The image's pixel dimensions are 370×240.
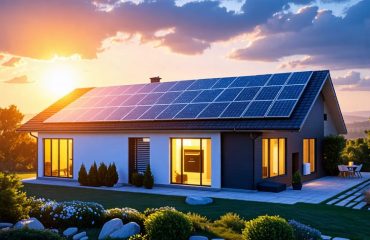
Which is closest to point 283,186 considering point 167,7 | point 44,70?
point 167,7

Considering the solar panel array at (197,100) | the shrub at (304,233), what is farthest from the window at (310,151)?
the shrub at (304,233)

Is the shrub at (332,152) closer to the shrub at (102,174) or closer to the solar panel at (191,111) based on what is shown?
the solar panel at (191,111)

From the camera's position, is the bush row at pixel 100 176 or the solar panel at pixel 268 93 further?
the bush row at pixel 100 176

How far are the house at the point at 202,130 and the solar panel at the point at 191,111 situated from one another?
0.06m

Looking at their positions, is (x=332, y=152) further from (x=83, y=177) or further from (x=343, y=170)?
(x=83, y=177)

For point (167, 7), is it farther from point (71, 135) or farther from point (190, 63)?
point (71, 135)

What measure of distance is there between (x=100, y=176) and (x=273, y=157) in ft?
29.0

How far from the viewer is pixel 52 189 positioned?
20797 mm

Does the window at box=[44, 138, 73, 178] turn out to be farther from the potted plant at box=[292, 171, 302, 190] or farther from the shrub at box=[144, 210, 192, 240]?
the shrub at box=[144, 210, 192, 240]

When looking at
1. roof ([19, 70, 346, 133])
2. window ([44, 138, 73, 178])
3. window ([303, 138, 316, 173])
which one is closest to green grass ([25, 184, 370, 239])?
roof ([19, 70, 346, 133])

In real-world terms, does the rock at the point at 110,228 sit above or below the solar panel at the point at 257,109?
below

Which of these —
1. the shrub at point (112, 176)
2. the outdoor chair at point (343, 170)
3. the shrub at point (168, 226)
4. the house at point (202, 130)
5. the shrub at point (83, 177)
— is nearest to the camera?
the shrub at point (168, 226)

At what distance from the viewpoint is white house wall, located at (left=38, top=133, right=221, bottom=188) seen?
19797 millimetres

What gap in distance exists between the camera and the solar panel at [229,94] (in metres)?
21.8
